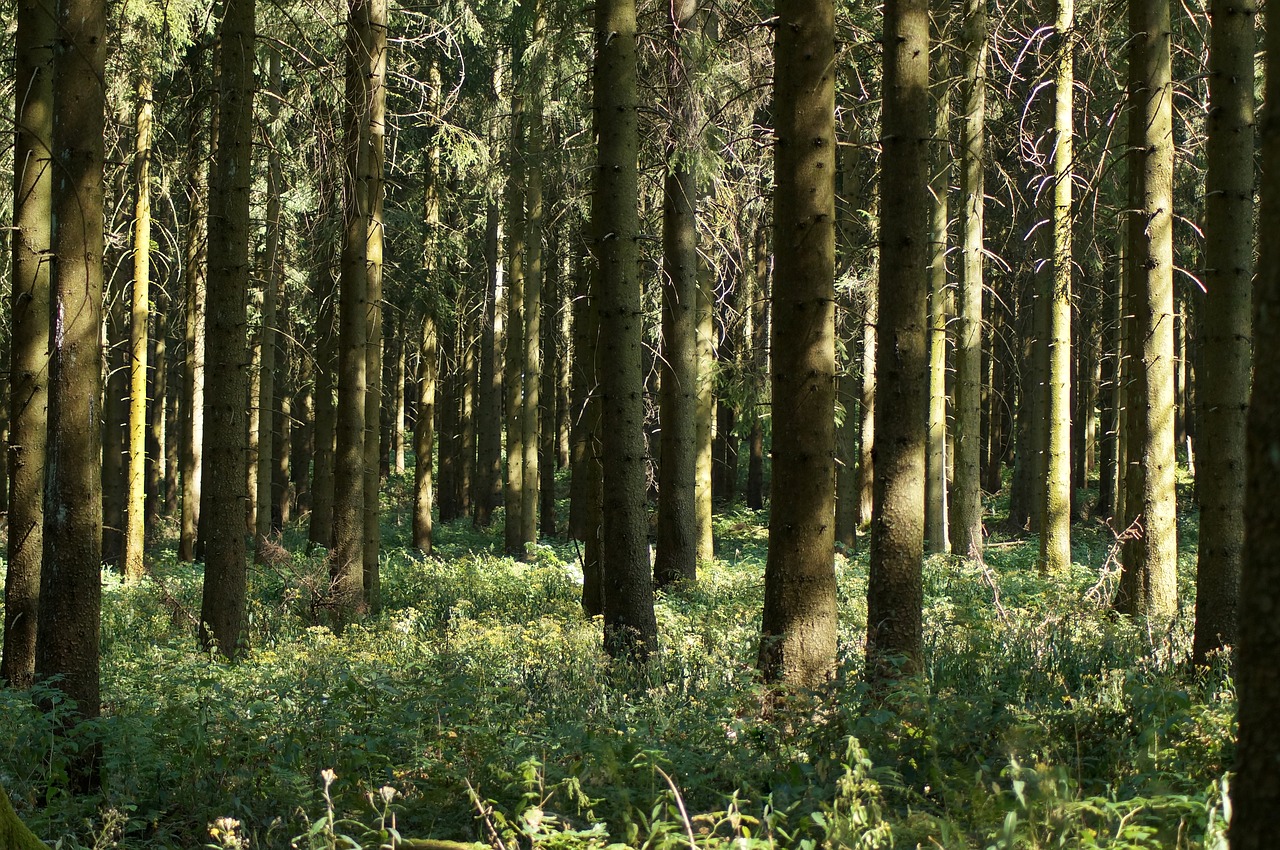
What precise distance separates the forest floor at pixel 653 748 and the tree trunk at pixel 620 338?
20.7 inches

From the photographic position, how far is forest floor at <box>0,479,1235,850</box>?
4.08 metres

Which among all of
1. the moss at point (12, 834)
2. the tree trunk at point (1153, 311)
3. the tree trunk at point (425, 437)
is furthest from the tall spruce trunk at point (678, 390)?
the moss at point (12, 834)

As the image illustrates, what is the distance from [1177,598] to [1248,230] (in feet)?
12.9

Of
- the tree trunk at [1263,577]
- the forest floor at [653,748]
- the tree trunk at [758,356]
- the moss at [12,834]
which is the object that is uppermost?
the tree trunk at [758,356]

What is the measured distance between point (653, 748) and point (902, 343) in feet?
11.3

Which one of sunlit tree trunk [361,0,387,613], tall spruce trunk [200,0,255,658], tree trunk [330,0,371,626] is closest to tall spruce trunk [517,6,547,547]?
sunlit tree trunk [361,0,387,613]

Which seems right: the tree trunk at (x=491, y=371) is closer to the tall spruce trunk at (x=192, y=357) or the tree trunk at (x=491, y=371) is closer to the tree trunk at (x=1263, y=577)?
the tall spruce trunk at (x=192, y=357)

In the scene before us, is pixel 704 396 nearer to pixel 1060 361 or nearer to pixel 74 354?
pixel 1060 361

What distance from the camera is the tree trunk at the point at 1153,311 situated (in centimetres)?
983

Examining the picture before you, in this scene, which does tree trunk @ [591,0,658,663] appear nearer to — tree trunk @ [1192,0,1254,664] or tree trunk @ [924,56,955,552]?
tree trunk @ [1192,0,1254,664]

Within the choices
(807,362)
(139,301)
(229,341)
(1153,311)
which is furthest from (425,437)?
(807,362)

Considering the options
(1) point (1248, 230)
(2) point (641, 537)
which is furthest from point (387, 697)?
(1) point (1248, 230)

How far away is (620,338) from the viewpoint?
8.91m

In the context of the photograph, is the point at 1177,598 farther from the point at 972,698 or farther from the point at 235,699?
the point at 235,699
